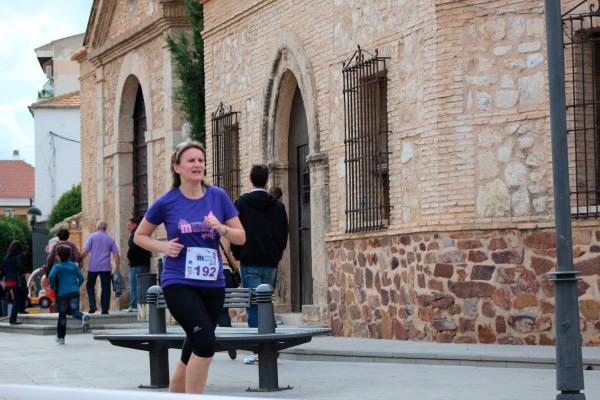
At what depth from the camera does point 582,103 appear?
48.7ft

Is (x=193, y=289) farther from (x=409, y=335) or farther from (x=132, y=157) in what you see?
(x=132, y=157)

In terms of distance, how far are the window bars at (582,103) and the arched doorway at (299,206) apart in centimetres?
648

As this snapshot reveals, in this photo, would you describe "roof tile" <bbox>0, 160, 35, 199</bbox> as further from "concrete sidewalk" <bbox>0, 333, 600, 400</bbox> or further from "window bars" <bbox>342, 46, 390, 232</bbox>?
"concrete sidewalk" <bbox>0, 333, 600, 400</bbox>

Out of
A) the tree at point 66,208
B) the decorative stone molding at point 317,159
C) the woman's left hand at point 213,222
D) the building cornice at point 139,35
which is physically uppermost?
the building cornice at point 139,35

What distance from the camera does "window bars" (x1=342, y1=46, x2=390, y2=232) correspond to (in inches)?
700

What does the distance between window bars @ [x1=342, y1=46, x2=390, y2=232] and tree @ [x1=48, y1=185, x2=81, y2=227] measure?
3878 centimetres

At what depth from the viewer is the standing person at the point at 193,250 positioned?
361 inches

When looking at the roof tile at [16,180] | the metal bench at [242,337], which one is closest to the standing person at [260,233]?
the metal bench at [242,337]

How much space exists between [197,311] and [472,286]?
6868 millimetres

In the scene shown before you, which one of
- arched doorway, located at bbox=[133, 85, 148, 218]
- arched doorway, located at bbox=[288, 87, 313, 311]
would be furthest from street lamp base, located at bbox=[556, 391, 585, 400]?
arched doorway, located at bbox=[133, 85, 148, 218]

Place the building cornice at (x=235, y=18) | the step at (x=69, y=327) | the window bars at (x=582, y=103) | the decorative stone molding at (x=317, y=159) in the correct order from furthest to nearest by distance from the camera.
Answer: the step at (x=69, y=327)
the building cornice at (x=235, y=18)
the decorative stone molding at (x=317, y=159)
the window bars at (x=582, y=103)

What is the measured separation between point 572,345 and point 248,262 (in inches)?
203

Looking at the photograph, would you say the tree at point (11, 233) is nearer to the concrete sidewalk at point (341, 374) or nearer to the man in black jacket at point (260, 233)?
the concrete sidewalk at point (341, 374)

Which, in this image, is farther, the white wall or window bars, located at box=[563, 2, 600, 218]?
the white wall
